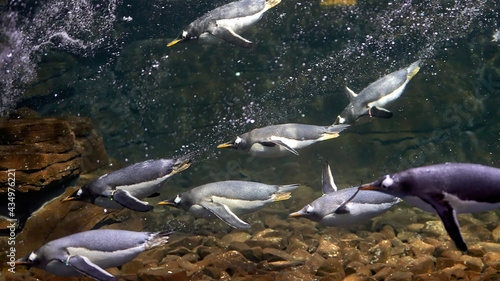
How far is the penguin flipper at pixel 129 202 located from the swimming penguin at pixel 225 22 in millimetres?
2351

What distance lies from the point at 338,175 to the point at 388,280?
491cm

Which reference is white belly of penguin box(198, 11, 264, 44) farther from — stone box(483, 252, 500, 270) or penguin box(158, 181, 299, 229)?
stone box(483, 252, 500, 270)

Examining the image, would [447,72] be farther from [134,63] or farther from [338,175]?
[134,63]

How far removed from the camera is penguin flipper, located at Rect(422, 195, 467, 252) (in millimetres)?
1737

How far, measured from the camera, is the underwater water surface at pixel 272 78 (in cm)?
749

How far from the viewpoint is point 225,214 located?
3.44 metres

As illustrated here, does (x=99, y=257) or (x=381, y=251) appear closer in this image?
(x=99, y=257)

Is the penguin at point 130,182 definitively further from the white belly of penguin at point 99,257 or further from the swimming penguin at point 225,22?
the swimming penguin at point 225,22

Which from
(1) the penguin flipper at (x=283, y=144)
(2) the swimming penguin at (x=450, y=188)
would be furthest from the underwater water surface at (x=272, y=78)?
(2) the swimming penguin at (x=450, y=188)

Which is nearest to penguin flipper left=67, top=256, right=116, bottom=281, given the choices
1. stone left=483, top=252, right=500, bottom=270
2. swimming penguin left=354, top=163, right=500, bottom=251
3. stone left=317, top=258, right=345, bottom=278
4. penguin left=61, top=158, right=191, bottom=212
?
penguin left=61, top=158, right=191, bottom=212

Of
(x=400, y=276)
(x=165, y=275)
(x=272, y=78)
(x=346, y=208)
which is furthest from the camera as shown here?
(x=272, y=78)

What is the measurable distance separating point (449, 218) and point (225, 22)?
375 cm

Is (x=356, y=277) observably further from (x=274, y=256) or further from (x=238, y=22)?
(x=238, y=22)

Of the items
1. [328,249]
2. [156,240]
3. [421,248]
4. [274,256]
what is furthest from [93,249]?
[421,248]
